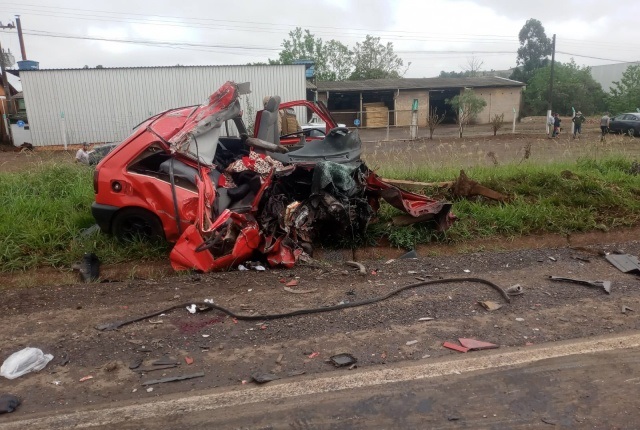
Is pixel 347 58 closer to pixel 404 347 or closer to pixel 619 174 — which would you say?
pixel 619 174

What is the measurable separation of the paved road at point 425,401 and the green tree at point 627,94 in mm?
43686

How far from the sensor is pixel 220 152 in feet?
23.1

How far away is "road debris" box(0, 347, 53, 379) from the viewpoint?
10.9 feet

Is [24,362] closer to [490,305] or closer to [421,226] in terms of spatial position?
[490,305]

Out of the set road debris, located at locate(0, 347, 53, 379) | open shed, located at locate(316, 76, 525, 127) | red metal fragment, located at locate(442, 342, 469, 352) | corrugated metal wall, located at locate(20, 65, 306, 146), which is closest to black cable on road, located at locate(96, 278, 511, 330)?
road debris, located at locate(0, 347, 53, 379)

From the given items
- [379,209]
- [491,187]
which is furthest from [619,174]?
[379,209]

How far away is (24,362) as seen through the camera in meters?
3.40

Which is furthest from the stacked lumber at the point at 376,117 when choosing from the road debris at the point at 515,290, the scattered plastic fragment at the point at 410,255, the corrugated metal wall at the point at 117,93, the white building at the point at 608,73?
the white building at the point at 608,73

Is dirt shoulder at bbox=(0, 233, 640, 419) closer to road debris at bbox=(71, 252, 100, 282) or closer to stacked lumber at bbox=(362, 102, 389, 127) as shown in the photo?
road debris at bbox=(71, 252, 100, 282)

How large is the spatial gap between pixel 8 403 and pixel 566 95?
47826 mm

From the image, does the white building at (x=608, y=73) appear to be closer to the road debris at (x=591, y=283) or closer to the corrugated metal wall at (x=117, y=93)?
the corrugated metal wall at (x=117, y=93)

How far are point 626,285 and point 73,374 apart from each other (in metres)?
4.77

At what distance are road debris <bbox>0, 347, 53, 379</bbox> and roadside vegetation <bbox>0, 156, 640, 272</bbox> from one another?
7.76ft

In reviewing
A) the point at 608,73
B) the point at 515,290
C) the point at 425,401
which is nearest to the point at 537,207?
the point at 515,290
